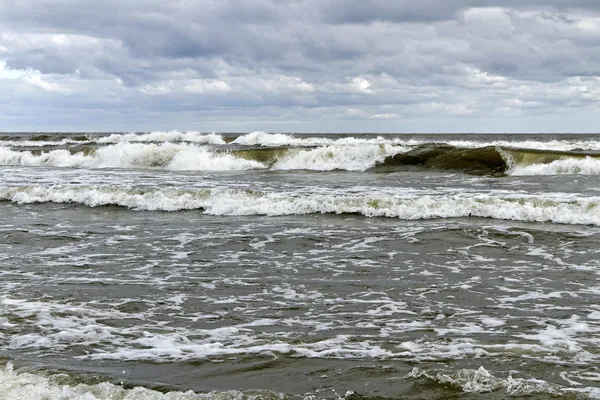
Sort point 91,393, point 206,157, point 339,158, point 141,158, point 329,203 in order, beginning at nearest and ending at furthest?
point 91,393 → point 329,203 → point 339,158 → point 206,157 → point 141,158

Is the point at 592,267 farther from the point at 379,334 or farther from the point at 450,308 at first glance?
the point at 379,334

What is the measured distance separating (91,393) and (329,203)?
411 inches

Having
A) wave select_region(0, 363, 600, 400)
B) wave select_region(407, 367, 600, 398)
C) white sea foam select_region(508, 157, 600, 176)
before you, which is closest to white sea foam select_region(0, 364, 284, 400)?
wave select_region(0, 363, 600, 400)

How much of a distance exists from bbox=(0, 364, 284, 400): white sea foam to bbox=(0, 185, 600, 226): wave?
952cm

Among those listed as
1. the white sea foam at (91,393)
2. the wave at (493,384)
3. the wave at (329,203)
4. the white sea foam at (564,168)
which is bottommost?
the white sea foam at (91,393)

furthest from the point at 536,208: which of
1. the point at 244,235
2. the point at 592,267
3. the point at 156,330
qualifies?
the point at 156,330

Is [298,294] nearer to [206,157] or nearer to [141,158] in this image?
[206,157]

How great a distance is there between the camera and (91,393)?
440 centimetres

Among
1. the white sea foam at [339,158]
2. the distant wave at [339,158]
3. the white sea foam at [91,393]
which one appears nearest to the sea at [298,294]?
the white sea foam at [91,393]

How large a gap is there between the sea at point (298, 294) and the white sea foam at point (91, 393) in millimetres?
16

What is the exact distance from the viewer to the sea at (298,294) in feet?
15.4

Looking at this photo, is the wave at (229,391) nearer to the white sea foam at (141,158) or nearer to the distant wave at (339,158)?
the distant wave at (339,158)

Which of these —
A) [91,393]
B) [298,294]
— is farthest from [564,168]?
[91,393]

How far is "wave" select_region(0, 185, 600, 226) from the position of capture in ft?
43.8
